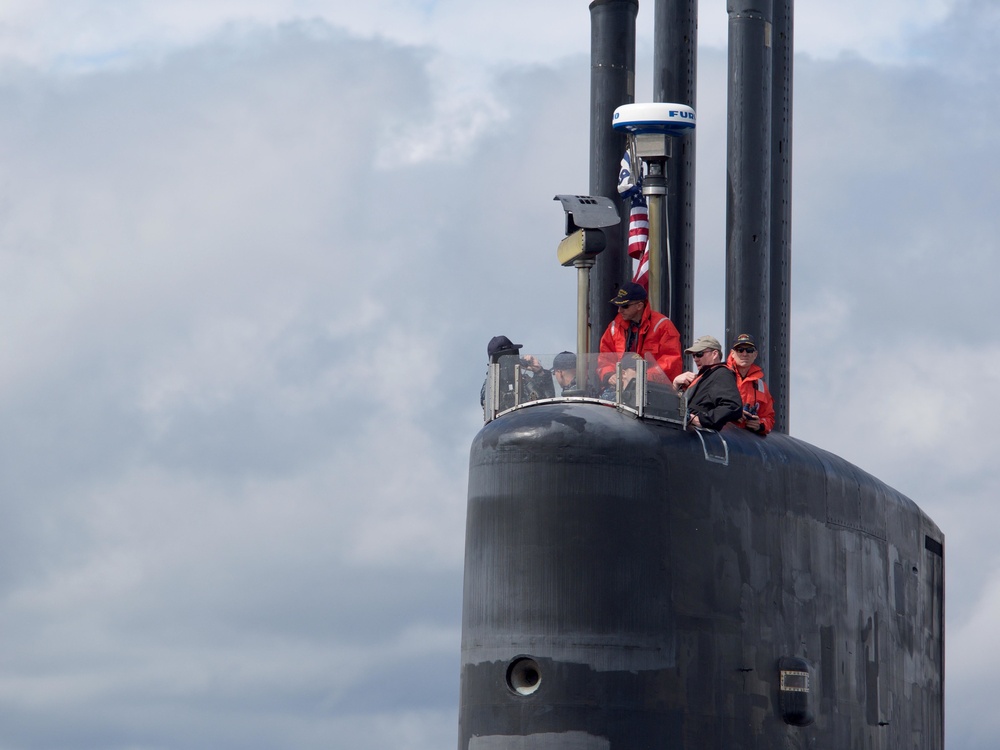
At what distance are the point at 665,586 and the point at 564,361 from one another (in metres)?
2.02

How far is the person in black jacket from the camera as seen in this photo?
14555 mm

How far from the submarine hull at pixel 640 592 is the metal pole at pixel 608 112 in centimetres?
725

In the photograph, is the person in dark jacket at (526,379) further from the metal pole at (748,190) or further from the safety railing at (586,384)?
the metal pole at (748,190)

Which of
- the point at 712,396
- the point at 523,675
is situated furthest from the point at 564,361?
the point at 523,675

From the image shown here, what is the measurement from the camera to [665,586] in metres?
13.7

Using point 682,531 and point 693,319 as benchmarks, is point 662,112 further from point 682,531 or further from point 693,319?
point 682,531

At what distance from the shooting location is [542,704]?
13297mm

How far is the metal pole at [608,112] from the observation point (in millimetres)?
21967

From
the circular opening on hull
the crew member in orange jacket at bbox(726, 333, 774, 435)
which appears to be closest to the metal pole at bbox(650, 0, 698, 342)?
the crew member in orange jacket at bbox(726, 333, 774, 435)

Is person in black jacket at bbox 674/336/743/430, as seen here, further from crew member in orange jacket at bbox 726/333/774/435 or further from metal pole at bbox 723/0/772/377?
metal pole at bbox 723/0/772/377

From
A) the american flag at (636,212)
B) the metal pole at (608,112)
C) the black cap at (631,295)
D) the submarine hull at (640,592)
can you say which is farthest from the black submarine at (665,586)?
the metal pole at (608,112)

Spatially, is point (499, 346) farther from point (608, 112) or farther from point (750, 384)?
point (608, 112)

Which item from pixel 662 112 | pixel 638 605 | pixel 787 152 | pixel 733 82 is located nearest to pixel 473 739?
pixel 638 605

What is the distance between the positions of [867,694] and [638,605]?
320 centimetres
